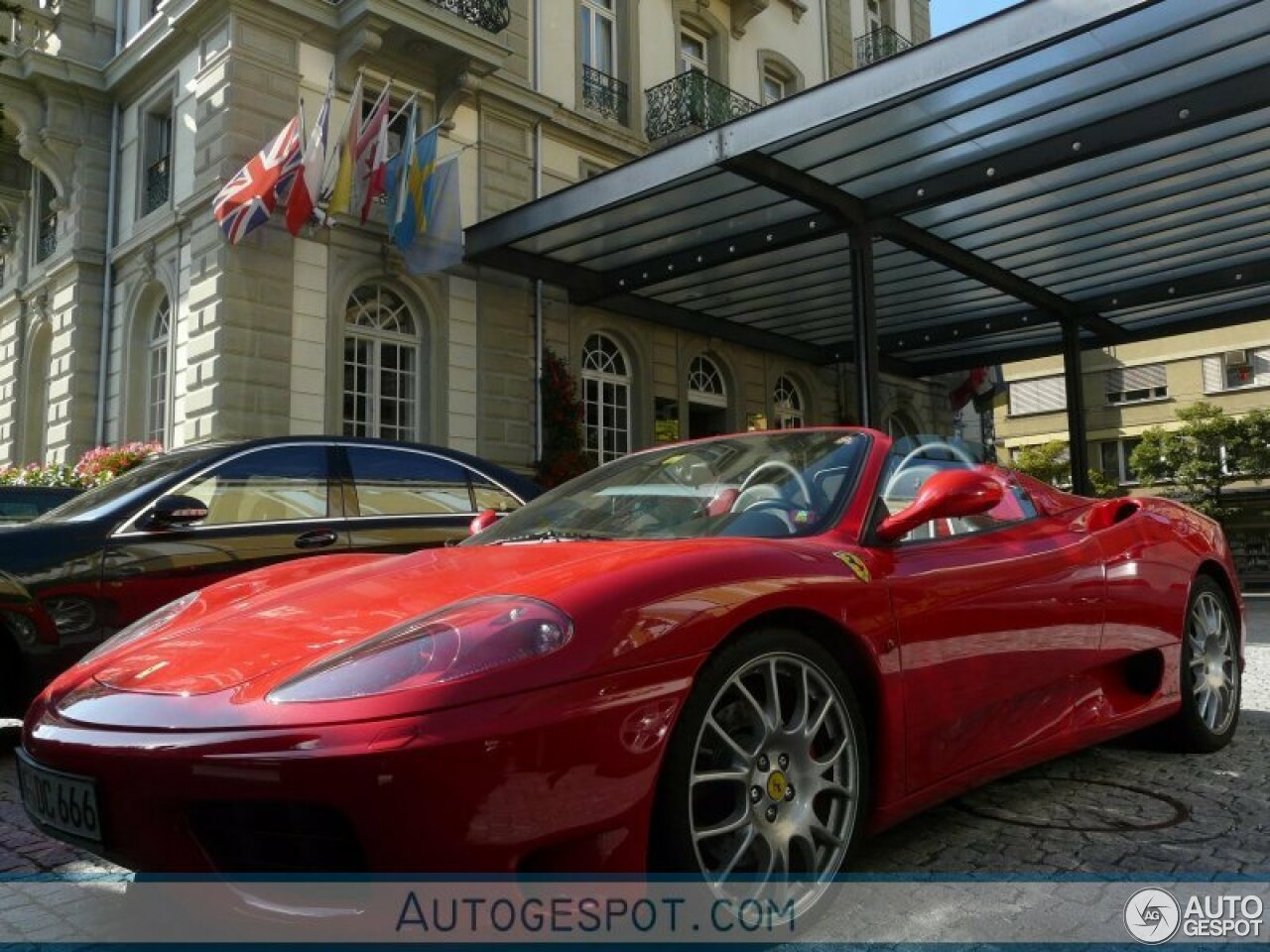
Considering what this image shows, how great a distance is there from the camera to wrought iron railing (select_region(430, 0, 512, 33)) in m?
14.4

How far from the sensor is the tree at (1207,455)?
28.8 meters

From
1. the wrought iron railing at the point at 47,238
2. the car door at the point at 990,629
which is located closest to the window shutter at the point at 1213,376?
the wrought iron railing at the point at 47,238

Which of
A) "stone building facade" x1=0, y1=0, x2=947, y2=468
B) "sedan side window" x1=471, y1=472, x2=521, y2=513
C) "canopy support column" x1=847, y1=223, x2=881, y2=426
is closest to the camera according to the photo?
"sedan side window" x1=471, y1=472, x2=521, y2=513

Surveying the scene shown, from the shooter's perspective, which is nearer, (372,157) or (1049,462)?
(372,157)

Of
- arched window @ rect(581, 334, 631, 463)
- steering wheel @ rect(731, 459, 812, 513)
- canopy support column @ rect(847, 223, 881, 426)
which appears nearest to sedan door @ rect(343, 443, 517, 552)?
steering wheel @ rect(731, 459, 812, 513)

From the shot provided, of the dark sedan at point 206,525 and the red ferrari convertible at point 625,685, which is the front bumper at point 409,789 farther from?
the dark sedan at point 206,525

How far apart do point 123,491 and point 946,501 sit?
407 cm

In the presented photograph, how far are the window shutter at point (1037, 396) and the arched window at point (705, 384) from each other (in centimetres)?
2280

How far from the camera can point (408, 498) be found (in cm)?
569

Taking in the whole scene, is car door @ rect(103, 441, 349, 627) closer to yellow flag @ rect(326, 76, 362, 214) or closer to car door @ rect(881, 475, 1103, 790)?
car door @ rect(881, 475, 1103, 790)

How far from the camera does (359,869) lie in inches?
70.5

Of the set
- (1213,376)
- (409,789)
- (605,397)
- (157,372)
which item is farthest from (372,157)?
(1213,376)

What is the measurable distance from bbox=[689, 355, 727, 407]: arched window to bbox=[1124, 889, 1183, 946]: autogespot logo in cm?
1602

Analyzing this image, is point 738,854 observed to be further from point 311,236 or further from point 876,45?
point 876,45
